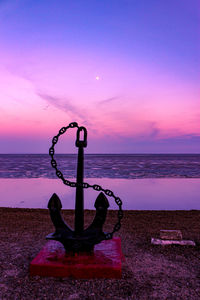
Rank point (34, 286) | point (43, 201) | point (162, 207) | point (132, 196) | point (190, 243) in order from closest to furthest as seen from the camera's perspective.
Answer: point (34, 286)
point (190, 243)
point (162, 207)
point (43, 201)
point (132, 196)

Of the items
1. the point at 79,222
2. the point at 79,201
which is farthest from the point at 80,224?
the point at 79,201

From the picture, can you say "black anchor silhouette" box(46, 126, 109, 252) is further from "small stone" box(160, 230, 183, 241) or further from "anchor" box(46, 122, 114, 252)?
"small stone" box(160, 230, 183, 241)

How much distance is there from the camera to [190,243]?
16.3 feet

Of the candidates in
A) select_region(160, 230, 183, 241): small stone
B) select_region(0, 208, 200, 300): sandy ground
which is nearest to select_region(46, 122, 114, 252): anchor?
select_region(0, 208, 200, 300): sandy ground

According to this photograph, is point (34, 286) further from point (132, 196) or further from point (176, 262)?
point (132, 196)

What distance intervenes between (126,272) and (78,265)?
2.50ft

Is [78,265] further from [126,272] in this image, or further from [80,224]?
[126,272]

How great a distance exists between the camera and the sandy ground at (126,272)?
10.5 feet

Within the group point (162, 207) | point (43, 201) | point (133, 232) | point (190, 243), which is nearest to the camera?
point (190, 243)

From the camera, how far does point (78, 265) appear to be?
3.56 metres

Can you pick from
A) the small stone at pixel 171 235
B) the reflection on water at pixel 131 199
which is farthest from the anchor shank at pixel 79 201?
the reflection on water at pixel 131 199

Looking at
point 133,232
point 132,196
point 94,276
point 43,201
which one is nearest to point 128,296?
point 94,276

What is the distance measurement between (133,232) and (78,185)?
9.95 feet

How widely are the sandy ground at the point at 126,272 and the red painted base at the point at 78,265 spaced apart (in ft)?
0.29
